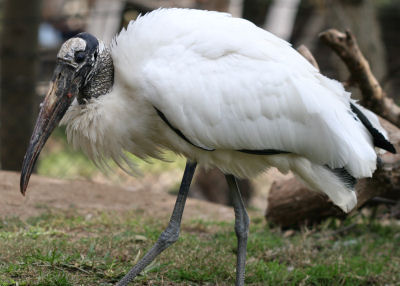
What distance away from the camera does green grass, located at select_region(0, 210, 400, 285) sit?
4074 millimetres

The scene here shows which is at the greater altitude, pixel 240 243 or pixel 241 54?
pixel 241 54

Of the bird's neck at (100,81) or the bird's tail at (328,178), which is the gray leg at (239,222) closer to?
the bird's tail at (328,178)

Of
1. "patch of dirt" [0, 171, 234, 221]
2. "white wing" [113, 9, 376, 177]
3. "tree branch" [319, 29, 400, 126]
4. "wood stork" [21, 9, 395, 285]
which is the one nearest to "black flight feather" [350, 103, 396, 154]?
"wood stork" [21, 9, 395, 285]

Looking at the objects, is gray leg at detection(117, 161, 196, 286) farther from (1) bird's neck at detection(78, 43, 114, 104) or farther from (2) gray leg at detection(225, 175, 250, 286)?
(1) bird's neck at detection(78, 43, 114, 104)

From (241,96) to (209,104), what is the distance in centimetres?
21

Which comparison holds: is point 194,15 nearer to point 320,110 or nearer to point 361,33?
point 320,110

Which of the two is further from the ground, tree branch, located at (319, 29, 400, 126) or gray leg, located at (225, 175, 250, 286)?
tree branch, located at (319, 29, 400, 126)

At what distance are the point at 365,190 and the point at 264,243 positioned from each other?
924mm

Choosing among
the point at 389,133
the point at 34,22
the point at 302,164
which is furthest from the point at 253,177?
the point at 34,22

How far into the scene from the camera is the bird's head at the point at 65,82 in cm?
391

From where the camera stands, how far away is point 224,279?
438cm

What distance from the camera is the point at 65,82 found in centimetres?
397

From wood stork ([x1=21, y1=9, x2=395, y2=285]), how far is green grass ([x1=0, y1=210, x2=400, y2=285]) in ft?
1.28

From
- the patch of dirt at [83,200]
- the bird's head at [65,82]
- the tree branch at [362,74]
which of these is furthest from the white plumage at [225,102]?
the patch of dirt at [83,200]
